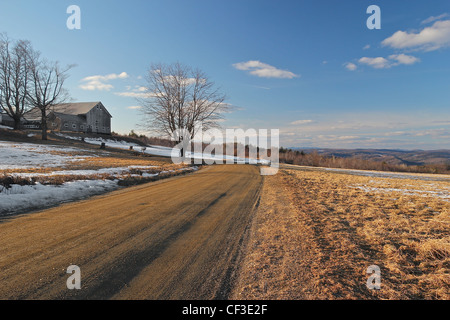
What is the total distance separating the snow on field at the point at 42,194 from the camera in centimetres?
572

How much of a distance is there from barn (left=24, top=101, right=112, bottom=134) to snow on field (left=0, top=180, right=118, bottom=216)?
4588 centimetres

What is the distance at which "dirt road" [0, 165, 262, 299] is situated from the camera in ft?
8.30

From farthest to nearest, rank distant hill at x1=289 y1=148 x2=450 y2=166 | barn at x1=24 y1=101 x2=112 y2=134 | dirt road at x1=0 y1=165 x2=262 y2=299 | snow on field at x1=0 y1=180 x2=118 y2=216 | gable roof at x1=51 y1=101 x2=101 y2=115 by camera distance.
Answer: distant hill at x1=289 y1=148 x2=450 y2=166 → gable roof at x1=51 y1=101 x2=101 y2=115 → barn at x1=24 y1=101 x2=112 y2=134 → snow on field at x1=0 y1=180 x2=118 y2=216 → dirt road at x1=0 y1=165 x2=262 y2=299

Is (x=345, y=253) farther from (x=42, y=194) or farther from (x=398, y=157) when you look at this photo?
(x=398, y=157)

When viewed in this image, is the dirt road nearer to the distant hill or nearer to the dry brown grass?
the dry brown grass

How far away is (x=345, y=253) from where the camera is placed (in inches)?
141

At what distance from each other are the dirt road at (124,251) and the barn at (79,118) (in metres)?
49.7

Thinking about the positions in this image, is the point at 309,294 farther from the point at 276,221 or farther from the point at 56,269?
the point at 56,269

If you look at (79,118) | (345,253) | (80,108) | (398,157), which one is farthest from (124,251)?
(398,157)

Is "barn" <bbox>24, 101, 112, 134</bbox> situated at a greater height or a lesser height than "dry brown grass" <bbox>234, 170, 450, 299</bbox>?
greater

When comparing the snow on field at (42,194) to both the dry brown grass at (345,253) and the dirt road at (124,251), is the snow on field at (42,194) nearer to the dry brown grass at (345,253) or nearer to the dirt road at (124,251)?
the dirt road at (124,251)

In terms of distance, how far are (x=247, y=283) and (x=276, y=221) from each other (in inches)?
107

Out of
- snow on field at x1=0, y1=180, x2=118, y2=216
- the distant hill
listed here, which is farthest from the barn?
the distant hill
